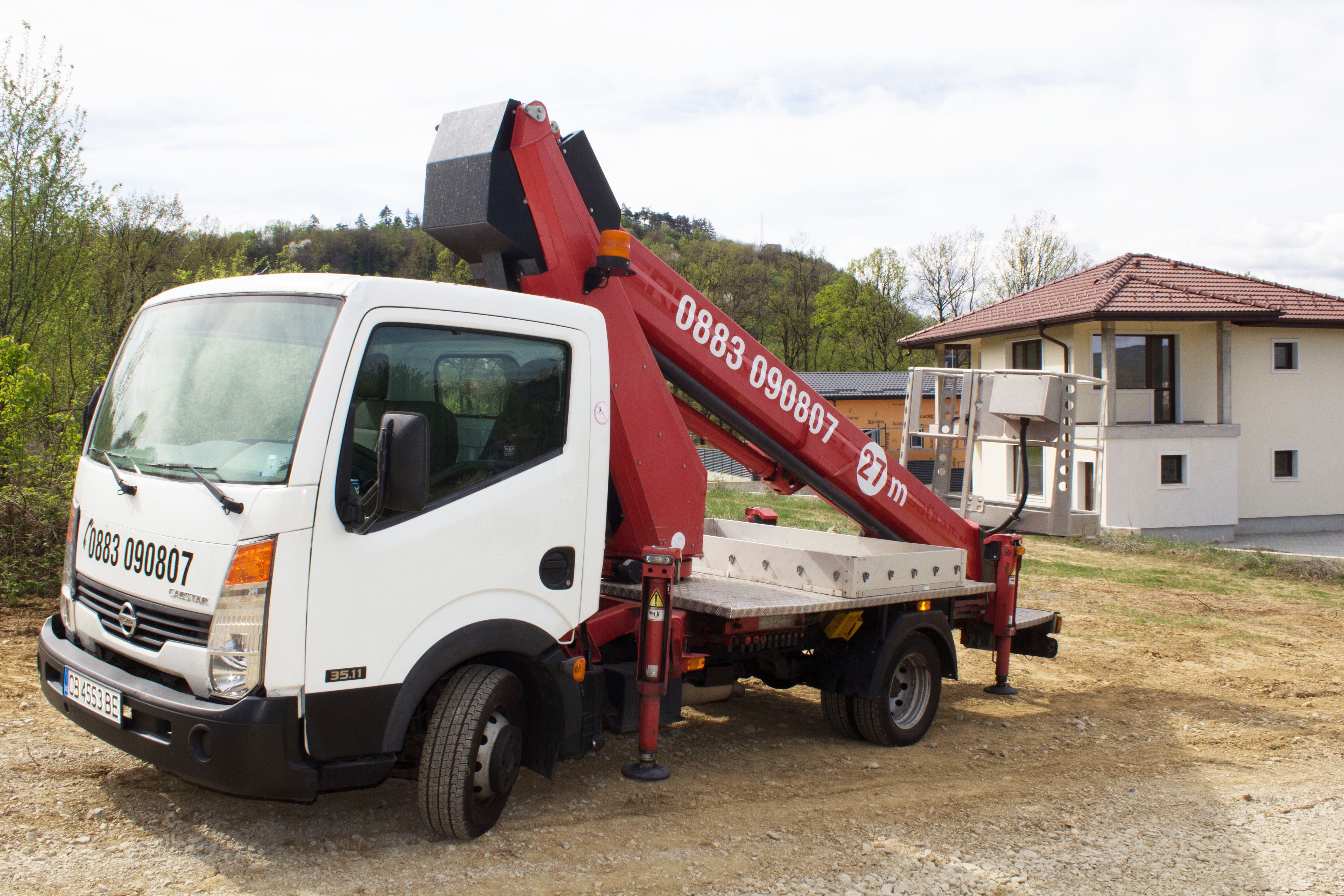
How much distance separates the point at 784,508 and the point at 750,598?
16707mm

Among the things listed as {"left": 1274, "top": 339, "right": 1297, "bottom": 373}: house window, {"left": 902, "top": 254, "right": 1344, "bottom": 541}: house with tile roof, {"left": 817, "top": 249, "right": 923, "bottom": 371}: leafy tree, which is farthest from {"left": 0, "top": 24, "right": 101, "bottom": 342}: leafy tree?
{"left": 817, "top": 249, "right": 923, "bottom": 371}: leafy tree

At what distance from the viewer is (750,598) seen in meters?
5.41

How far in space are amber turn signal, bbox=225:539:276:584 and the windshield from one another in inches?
9.2

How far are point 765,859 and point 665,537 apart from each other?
1653mm

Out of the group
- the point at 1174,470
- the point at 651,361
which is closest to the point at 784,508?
the point at 1174,470

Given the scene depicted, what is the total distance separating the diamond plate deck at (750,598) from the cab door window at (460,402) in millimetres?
1162

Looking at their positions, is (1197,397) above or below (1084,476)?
above

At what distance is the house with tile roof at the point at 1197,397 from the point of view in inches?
794

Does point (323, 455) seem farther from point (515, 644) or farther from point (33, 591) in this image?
point (33, 591)

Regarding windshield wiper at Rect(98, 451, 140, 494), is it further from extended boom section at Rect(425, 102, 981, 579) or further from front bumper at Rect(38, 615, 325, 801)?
extended boom section at Rect(425, 102, 981, 579)

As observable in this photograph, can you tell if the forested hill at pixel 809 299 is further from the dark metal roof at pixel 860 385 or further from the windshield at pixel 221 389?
the windshield at pixel 221 389

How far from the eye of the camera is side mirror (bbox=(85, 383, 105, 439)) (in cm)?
448

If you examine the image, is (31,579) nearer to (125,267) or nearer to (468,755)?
(468,755)

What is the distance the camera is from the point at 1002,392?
685 centimetres
